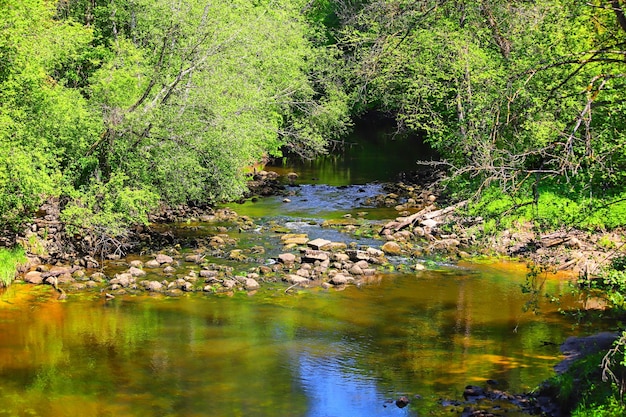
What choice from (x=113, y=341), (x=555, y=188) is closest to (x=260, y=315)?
(x=113, y=341)

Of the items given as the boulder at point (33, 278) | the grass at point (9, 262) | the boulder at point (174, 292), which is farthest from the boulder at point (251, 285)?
the grass at point (9, 262)

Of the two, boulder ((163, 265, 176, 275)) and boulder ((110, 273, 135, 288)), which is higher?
boulder ((163, 265, 176, 275))

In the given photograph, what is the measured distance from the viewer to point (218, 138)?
23969 millimetres

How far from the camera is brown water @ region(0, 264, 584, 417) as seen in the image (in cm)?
1342

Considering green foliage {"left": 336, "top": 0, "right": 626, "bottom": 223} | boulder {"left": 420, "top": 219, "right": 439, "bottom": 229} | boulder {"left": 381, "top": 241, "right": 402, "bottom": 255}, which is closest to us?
green foliage {"left": 336, "top": 0, "right": 626, "bottom": 223}

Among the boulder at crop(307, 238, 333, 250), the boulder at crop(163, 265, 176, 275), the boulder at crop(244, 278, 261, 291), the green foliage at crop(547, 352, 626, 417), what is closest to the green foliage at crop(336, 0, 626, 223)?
the green foliage at crop(547, 352, 626, 417)

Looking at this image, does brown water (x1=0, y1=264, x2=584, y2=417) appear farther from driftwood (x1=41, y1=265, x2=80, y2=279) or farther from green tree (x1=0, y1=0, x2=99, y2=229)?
green tree (x1=0, y1=0, x2=99, y2=229)

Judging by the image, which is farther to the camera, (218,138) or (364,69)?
(218,138)

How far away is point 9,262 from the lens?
19969 millimetres

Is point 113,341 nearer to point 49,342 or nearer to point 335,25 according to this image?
point 49,342

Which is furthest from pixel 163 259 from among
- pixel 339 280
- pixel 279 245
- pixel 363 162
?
pixel 363 162

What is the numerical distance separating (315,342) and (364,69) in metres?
7.23

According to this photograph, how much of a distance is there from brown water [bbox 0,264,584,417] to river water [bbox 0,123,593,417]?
0.04m

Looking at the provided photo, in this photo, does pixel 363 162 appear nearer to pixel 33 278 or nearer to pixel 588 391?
pixel 33 278
